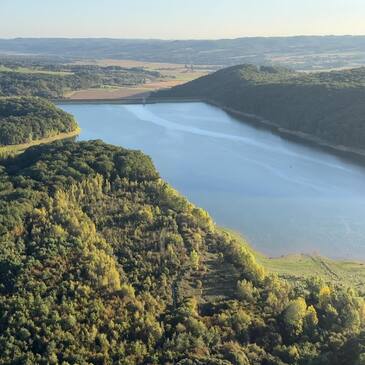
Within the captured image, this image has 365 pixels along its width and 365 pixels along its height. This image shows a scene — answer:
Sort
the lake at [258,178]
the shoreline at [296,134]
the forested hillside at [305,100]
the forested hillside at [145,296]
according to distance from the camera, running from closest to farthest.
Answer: the forested hillside at [145,296] < the lake at [258,178] < the shoreline at [296,134] < the forested hillside at [305,100]

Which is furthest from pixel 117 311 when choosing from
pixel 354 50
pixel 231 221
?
pixel 354 50

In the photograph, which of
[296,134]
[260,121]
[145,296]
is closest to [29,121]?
[260,121]

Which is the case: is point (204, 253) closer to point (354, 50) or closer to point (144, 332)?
point (144, 332)

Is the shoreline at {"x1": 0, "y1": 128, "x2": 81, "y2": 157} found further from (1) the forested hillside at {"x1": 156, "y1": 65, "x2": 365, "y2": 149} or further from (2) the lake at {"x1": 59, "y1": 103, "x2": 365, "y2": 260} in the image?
(1) the forested hillside at {"x1": 156, "y1": 65, "x2": 365, "y2": 149}

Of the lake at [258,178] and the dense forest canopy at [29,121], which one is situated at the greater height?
the dense forest canopy at [29,121]

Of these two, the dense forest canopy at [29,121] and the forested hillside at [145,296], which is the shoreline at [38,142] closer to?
the dense forest canopy at [29,121]

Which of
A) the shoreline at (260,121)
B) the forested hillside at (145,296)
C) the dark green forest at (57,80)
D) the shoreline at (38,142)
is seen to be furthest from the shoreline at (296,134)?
the dark green forest at (57,80)
